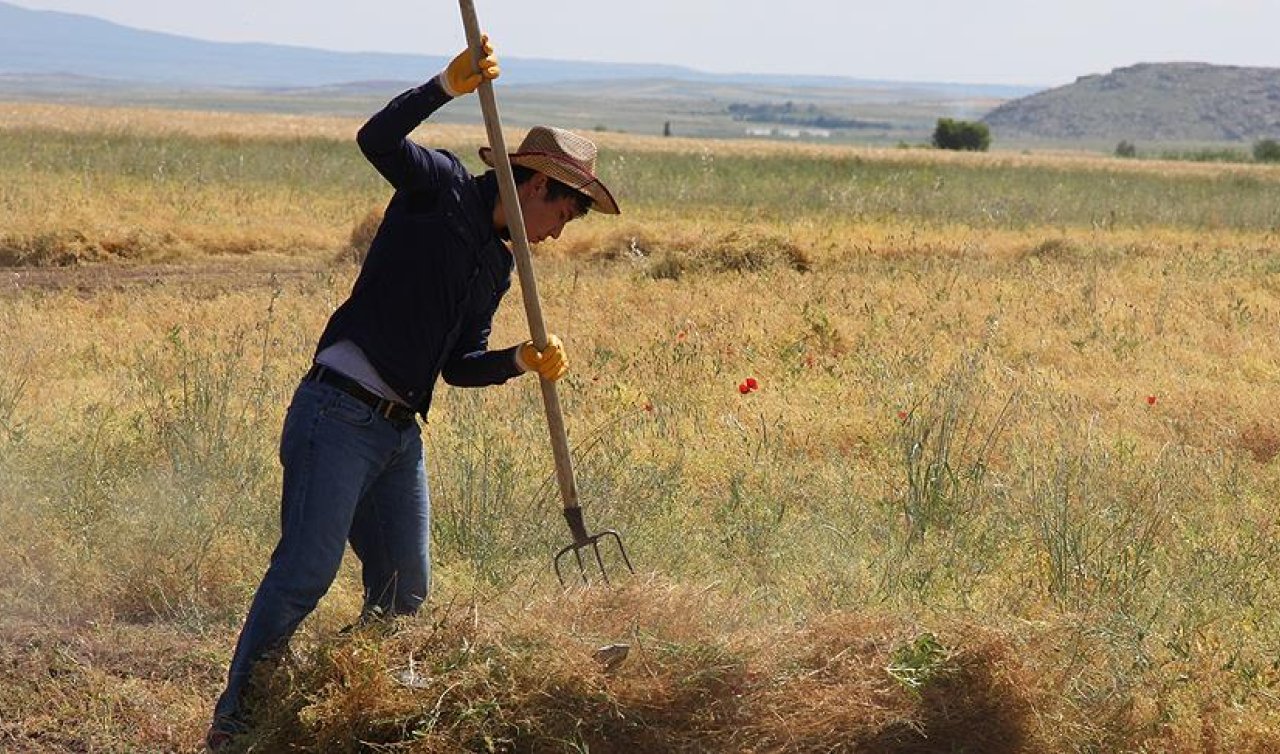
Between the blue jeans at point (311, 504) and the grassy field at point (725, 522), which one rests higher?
the blue jeans at point (311, 504)

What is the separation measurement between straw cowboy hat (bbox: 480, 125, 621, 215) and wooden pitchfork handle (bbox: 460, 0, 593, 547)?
0.22 ft

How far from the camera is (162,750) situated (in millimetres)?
4094

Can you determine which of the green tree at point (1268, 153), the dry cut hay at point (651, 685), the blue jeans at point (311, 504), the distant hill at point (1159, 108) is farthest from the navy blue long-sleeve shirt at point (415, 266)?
the distant hill at point (1159, 108)

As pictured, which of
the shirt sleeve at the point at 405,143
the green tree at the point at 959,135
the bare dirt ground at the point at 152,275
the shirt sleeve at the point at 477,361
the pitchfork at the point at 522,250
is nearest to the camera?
the shirt sleeve at the point at 405,143

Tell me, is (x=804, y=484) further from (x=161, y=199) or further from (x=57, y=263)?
(x=161, y=199)

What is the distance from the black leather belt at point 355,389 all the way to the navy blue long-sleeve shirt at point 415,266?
0.04 meters

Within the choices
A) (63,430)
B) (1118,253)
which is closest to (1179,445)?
(63,430)

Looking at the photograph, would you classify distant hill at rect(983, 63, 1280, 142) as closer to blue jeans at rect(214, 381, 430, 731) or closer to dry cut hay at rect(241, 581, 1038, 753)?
dry cut hay at rect(241, 581, 1038, 753)

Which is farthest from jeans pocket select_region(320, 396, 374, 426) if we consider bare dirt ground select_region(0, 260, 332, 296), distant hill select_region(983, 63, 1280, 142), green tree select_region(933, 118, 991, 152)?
distant hill select_region(983, 63, 1280, 142)

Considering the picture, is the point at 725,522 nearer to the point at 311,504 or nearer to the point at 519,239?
the point at 519,239

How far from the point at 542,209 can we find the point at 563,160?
154 millimetres

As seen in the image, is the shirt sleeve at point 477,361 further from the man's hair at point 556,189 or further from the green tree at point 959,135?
the green tree at point 959,135

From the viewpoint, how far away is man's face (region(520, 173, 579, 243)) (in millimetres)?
3998

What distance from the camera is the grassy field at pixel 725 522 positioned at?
3.91 m
